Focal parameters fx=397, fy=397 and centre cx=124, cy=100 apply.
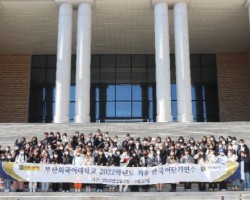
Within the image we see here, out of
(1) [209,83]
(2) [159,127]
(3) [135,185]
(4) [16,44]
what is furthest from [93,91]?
(3) [135,185]

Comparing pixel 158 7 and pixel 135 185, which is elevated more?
pixel 158 7

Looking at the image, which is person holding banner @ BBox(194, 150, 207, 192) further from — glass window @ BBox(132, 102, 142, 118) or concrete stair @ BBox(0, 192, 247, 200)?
glass window @ BBox(132, 102, 142, 118)

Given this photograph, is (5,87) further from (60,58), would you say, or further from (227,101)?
(227,101)

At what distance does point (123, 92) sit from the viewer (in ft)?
123

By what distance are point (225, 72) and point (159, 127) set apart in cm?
1770

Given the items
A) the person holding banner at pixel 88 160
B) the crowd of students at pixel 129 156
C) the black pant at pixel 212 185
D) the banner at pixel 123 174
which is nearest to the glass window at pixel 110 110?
the crowd of students at pixel 129 156

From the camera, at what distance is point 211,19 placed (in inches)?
1210

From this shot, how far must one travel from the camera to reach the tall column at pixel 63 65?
87.2 feet

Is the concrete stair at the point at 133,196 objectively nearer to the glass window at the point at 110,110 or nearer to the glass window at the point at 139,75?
the glass window at the point at 110,110

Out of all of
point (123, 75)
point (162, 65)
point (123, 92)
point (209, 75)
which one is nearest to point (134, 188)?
point (162, 65)

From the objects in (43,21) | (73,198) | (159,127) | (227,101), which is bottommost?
(73,198)

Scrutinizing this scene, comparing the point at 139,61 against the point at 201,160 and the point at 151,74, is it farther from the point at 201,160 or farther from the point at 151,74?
the point at 201,160

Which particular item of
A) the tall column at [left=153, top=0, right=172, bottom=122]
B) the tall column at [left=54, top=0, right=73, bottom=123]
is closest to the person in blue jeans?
the tall column at [left=153, top=0, right=172, bottom=122]

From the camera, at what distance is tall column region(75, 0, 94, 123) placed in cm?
2667
